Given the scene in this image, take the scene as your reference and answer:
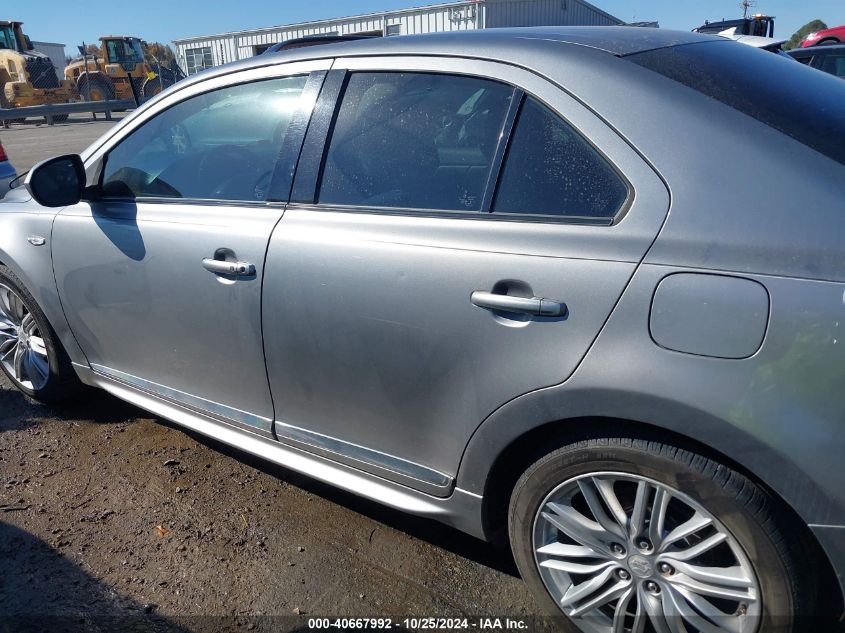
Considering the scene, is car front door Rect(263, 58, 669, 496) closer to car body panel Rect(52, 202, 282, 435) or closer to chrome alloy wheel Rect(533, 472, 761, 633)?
car body panel Rect(52, 202, 282, 435)

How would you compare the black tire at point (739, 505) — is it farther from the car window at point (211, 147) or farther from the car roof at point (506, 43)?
the car window at point (211, 147)

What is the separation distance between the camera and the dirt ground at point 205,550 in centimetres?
238

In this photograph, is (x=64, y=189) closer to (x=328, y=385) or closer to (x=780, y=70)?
(x=328, y=385)

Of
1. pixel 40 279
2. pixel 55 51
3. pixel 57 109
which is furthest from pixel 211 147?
pixel 55 51

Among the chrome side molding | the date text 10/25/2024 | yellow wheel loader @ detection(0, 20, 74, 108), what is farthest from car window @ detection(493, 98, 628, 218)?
yellow wheel loader @ detection(0, 20, 74, 108)

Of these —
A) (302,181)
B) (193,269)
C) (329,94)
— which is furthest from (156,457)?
(329,94)

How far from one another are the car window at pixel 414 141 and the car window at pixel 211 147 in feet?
1.01

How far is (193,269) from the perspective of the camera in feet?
8.77

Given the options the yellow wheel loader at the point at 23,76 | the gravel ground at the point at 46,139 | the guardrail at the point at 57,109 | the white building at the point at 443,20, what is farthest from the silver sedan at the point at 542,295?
the yellow wheel loader at the point at 23,76

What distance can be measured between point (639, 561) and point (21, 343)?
11.2ft

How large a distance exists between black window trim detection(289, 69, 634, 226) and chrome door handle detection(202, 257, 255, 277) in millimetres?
A: 280

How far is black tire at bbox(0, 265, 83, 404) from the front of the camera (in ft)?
11.7

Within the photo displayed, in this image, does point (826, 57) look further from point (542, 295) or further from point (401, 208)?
point (542, 295)

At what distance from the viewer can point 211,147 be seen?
2936mm
